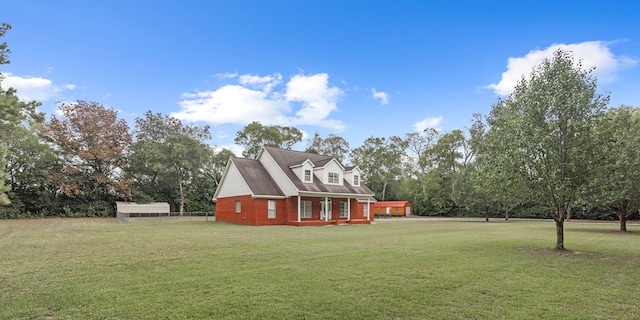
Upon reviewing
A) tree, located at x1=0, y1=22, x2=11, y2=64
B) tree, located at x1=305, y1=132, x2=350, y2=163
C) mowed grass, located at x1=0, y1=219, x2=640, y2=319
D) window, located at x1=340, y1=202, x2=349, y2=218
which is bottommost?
window, located at x1=340, y1=202, x2=349, y2=218

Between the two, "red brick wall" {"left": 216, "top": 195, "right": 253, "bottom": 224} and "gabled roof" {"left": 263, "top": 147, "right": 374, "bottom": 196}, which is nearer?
"red brick wall" {"left": 216, "top": 195, "right": 253, "bottom": 224}

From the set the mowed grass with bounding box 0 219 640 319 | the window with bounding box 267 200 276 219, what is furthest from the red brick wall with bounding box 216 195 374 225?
the mowed grass with bounding box 0 219 640 319

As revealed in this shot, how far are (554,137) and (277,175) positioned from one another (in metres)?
20.5

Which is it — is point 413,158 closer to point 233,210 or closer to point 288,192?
point 288,192

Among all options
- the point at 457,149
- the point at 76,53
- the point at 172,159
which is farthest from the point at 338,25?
the point at 457,149

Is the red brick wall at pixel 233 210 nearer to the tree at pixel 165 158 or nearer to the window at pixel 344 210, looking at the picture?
the window at pixel 344 210

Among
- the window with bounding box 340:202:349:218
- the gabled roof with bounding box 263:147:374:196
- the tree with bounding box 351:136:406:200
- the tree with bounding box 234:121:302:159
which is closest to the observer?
the gabled roof with bounding box 263:147:374:196

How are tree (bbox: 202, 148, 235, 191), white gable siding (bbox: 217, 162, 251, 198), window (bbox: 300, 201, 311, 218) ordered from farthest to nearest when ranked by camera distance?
tree (bbox: 202, 148, 235, 191), window (bbox: 300, 201, 311, 218), white gable siding (bbox: 217, 162, 251, 198)

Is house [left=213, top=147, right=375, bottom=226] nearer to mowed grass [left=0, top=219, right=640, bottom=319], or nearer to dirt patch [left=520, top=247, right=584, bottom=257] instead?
mowed grass [left=0, top=219, right=640, bottom=319]

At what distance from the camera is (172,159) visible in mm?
→ 38750

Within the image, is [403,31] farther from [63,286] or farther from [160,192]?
[160,192]

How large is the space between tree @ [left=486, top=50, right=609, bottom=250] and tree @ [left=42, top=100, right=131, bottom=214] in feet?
118

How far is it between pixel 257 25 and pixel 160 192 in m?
29.3

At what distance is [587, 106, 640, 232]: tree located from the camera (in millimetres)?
11406
